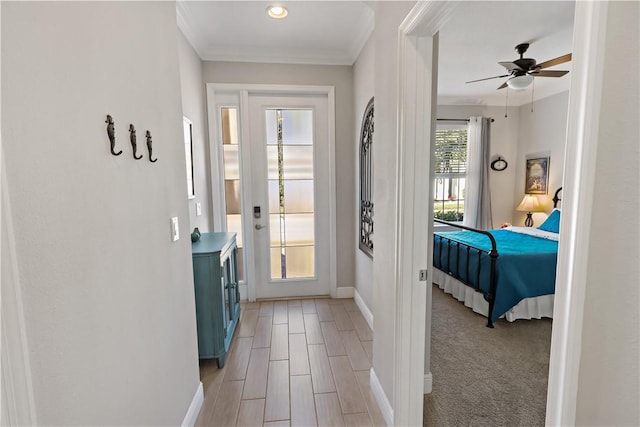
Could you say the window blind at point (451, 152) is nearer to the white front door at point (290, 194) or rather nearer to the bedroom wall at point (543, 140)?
the bedroom wall at point (543, 140)

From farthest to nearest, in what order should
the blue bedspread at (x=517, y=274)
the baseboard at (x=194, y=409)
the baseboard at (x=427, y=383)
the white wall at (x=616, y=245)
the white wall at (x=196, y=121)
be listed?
the blue bedspread at (x=517, y=274) < the white wall at (x=196, y=121) < the baseboard at (x=427, y=383) < the baseboard at (x=194, y=409) < the white wall at (x=616, y=245)

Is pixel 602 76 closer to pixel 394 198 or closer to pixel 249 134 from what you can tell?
pixel 394 198

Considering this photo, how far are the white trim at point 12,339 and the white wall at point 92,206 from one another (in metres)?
0.02

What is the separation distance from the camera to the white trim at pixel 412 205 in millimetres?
1384

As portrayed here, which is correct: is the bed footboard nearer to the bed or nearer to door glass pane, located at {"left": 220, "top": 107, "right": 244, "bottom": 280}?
the bed

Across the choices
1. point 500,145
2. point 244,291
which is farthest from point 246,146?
point 500,145

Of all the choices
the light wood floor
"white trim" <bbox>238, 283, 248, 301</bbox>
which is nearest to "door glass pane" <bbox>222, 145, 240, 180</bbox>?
"white trim" <bbox>238, 283, 248, 301</bbox>

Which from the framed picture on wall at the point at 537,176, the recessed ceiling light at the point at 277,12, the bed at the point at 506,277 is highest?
the recessed ceiling light at the point at 277,12

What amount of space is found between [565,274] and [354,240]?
9.26 ft

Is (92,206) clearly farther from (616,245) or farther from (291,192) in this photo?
(291,192)

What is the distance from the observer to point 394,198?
1573mm

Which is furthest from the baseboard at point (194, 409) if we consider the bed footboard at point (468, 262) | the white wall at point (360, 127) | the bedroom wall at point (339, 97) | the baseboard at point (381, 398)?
the bed footboard at point (468, 262)

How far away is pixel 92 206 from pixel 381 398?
1.81 metres

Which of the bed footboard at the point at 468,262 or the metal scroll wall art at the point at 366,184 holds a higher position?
the metal scroll wall art at the point at 366,184
